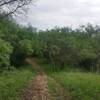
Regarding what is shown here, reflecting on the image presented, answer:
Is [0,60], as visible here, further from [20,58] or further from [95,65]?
[95,65]

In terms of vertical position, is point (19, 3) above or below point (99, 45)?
above

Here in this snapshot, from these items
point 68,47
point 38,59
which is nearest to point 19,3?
point 68,47

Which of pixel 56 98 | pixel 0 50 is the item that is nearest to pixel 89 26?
pixel 0 50

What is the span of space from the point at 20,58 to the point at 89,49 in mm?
13584

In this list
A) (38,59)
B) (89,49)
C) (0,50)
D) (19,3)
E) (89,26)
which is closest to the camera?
(19,3)

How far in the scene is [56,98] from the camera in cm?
1391

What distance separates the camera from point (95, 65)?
185 feet

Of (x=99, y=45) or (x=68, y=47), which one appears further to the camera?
(x=99, y=45)

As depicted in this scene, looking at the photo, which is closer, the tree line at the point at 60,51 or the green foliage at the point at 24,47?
the tree line at the point at 60,51

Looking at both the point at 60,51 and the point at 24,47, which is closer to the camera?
the point at 60,51

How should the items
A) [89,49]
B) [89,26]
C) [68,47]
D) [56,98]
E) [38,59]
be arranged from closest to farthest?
[56,98]
[68,47]
[89,49]
[38,59]
[89,26]

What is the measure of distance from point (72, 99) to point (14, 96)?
2.81 metres

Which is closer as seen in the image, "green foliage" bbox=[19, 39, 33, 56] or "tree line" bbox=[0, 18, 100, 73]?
"tree line" bbox=[0, 18, 100, 73]

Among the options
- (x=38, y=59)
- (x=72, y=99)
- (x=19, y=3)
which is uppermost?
(x=19, y=3)
